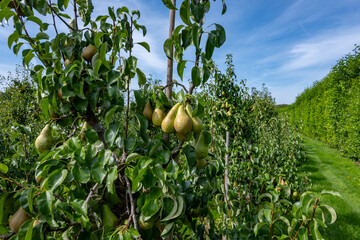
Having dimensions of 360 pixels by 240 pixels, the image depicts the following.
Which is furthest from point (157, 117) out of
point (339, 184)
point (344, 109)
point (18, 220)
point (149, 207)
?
point (344, 109)

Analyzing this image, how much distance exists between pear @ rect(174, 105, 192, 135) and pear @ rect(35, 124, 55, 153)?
2.36ft

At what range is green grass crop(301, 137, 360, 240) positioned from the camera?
4220mm

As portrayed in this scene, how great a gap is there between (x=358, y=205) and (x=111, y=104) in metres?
6.66

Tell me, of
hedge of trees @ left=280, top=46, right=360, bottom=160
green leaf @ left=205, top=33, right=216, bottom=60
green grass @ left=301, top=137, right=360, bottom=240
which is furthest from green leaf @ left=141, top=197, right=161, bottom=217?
hedge of trees @ left=280, top=46, right=360, bottom=160

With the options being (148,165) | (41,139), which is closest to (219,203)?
(148,165)

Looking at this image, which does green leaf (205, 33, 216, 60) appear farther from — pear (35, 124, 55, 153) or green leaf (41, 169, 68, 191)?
pear (35, 124, 55, 153)

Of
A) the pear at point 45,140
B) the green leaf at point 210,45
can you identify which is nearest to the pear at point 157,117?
the green leaf at point 210,45

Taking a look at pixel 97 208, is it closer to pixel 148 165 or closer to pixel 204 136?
pixel 148 165

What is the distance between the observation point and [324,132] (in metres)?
13.8

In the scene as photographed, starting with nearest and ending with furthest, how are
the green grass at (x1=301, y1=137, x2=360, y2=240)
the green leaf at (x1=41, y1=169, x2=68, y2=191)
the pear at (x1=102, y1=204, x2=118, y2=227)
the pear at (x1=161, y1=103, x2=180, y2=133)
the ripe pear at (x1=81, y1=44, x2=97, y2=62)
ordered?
the green leaf at (x1=41, y1=169, x2=68, y2=191), the pear at (x1=161, y1=103, x2=180, y2=133), the pear at (x1=102, y1=204, x2=118, y2=227), the ripe pear at (x1=81, y1=44, x2=97, y2=62), the green grass at (x1=301, y1=137, x2=360, y2=240)

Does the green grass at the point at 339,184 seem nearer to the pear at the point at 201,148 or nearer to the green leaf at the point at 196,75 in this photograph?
the pear at the point at 201,148

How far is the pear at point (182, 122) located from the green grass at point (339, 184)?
4374 mm

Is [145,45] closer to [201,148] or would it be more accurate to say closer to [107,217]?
[201,148]

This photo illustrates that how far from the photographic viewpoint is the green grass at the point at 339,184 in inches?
166
